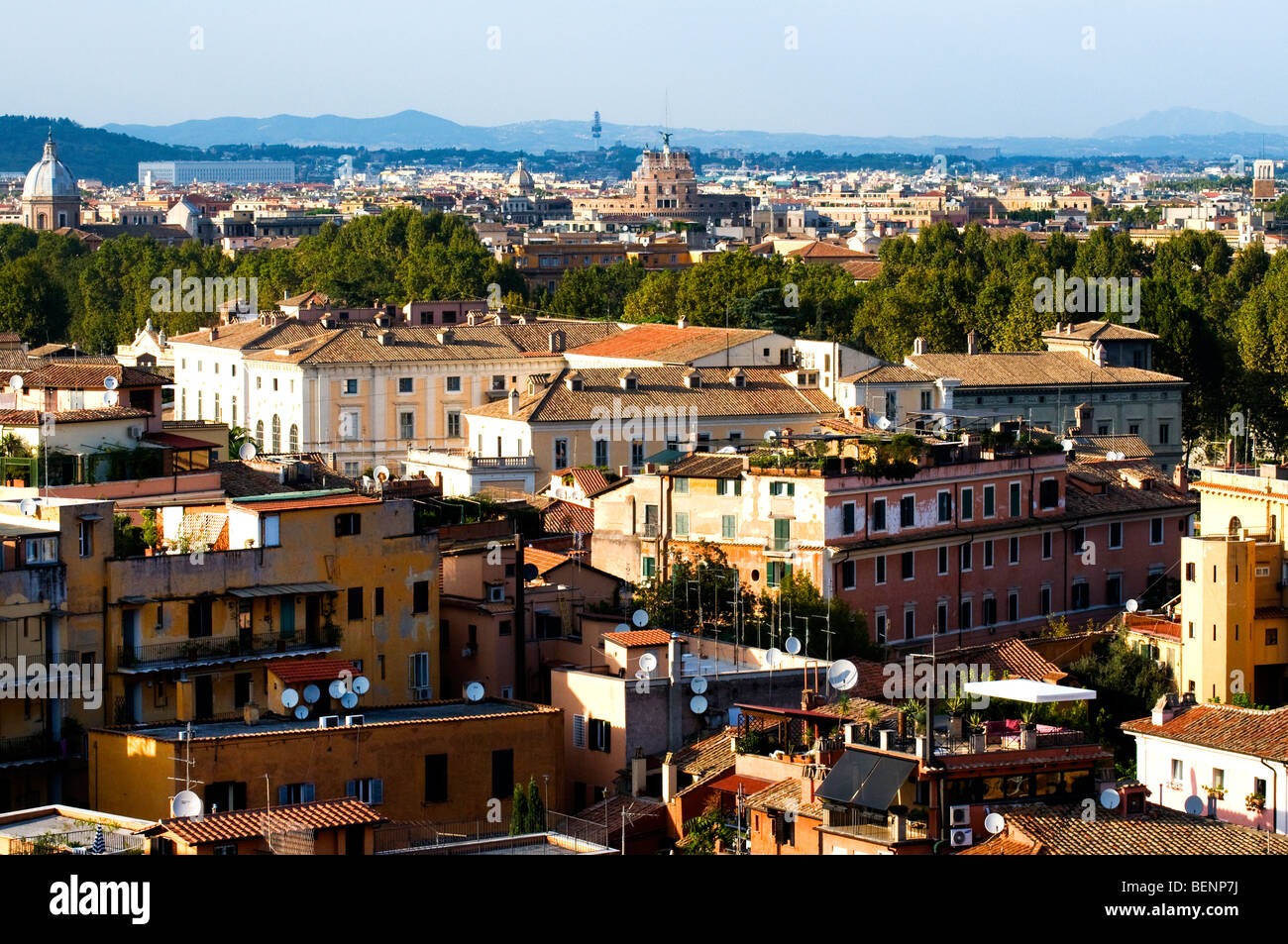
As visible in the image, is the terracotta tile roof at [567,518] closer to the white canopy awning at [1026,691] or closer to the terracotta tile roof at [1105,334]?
the white canopy awning at [1026,691]

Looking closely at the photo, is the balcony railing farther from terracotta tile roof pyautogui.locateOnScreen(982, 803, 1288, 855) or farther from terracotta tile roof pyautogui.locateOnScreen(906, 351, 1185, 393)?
terracotta tile roof pyautogui.locateOnScreen(906, 351, 1185, 393)

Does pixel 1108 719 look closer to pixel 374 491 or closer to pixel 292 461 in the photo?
pixel 374 491

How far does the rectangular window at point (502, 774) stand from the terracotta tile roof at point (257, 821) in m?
3.16

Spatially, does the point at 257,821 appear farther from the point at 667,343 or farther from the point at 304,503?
the point at 667,343

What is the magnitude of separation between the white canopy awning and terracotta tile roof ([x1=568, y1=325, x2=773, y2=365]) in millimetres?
21702

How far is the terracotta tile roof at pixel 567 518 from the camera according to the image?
31312 millimetres

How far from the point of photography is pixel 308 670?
21.0 metres

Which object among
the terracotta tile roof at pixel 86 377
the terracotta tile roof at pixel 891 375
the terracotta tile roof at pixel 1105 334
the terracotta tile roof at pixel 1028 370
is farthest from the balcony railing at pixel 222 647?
the terracotta tile roof at pixel 1105 334

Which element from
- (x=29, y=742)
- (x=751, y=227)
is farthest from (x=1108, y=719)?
(x=751, y=227)

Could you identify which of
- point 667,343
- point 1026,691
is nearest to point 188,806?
point 1026,691

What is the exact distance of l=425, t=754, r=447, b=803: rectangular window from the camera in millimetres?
19062
